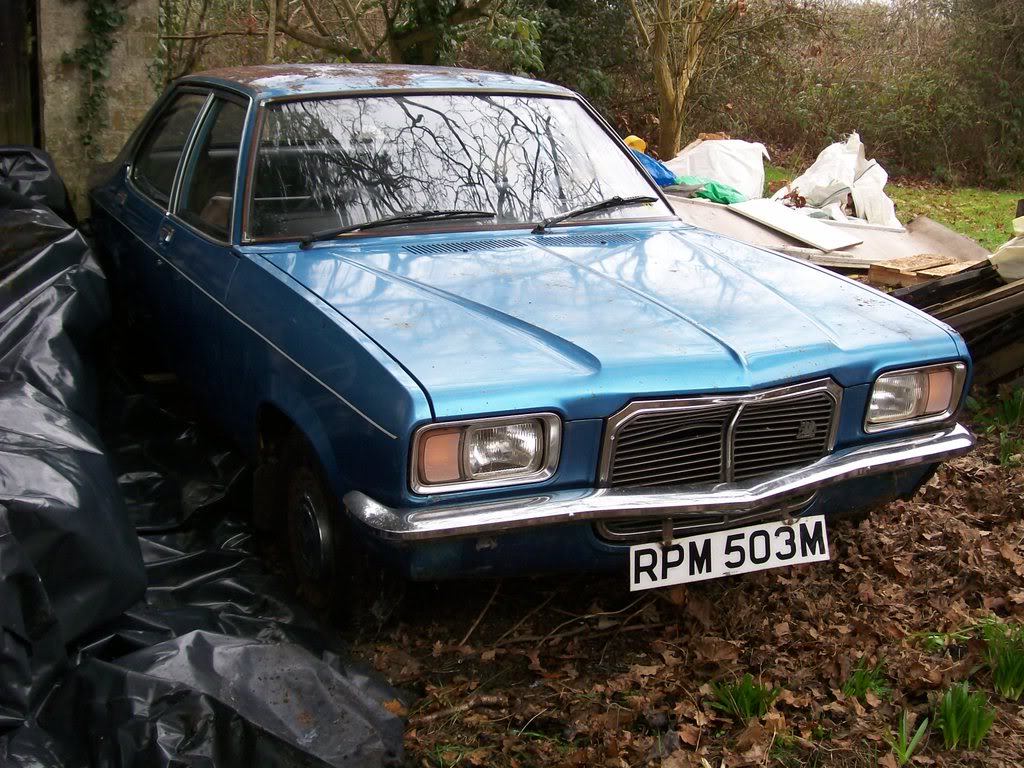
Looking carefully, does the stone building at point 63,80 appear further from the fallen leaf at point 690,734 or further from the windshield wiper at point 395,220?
the fallen leaf at point 690,734

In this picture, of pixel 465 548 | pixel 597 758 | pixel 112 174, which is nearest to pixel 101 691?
pixel 465 548

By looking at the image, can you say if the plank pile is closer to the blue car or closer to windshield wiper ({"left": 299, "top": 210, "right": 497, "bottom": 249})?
the blue car

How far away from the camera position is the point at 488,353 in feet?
9.04

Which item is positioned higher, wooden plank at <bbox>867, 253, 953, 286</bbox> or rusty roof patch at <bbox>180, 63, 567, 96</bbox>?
rusty roof patch at <bbox>180, 63, 567, 96</bbox>

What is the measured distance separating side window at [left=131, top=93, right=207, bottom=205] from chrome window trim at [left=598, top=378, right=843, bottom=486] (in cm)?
243

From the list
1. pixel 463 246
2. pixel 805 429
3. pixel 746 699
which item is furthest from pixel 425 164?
pixel 746 699

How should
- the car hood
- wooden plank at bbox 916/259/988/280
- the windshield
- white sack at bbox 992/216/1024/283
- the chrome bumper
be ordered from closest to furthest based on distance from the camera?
the chrome bumper < the car hood < the windshield < white sack at bbox 992/216/1024/283 < wooden plank at bbox 916/259/988/280

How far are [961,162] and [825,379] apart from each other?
14294 millimetres

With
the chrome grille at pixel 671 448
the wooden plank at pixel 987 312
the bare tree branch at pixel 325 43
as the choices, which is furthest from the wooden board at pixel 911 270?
the bare tree branch at pixel 325 43

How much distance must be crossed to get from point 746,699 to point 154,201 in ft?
10.1

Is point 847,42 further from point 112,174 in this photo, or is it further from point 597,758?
point 597,758

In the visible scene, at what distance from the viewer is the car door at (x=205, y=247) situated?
3.62 metres

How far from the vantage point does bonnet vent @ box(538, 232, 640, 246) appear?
374 centimetres

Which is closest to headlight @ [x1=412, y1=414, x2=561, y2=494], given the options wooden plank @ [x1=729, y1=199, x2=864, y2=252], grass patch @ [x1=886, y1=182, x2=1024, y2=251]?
wooden plank @ [x1=729, y1=199, x2=864, y2=252]
